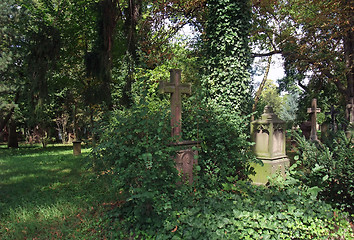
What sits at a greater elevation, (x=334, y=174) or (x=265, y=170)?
(x=334, y=174)

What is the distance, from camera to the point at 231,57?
7.23 meters

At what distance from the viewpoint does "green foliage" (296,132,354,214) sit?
4004 millimetres

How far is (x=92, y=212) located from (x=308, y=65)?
11.5 metres

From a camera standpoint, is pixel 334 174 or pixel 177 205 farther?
pixel 334 174

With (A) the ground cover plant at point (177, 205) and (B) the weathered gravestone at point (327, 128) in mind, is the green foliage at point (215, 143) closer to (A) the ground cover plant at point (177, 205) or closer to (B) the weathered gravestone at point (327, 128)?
(A) the ground cover plant at point (177, 205)

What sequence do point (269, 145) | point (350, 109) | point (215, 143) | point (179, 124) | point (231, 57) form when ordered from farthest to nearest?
1. point (350, 109)
2. point (231, 57)
3. point (269, 145)
4. point (215, 143)
5. point (179, 124)

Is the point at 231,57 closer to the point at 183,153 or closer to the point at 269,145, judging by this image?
the point at 269,145

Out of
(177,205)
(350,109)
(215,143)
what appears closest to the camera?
(177,205)

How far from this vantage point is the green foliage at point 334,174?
4.00 meters

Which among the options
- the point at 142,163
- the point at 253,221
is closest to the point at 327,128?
the point at 253,221

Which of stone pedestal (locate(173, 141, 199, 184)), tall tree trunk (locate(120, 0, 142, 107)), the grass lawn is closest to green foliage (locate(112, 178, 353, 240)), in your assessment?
the grass lawn

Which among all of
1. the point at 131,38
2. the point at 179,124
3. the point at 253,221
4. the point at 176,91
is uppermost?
the point at 131,38

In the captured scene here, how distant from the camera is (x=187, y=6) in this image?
32.7ft

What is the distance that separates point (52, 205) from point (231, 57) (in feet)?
18.5
